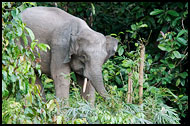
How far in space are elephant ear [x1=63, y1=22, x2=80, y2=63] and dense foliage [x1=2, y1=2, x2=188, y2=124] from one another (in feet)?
1.35

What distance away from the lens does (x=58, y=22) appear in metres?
5.52

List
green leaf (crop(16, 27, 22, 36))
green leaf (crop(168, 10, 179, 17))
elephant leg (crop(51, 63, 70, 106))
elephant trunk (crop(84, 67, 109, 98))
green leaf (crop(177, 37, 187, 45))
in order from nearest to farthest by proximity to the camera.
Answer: green leaf (crop(16, 27, 22, 36)), elephant trunk (crop(84, 67, 109, 98)), elephant leg (crop(51, 63, 70, 106)), green leaf (crop(177, 37, 187, 45)), green leaf (crop(168, 10, 179, 17))

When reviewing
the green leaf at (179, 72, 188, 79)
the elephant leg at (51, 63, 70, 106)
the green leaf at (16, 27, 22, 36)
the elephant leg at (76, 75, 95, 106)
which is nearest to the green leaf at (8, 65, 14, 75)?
the green leaf at (16, 27, 22, 36)

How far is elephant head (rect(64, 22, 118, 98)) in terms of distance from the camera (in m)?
5.09

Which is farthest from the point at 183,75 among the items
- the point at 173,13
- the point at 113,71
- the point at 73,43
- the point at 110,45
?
the point at 73,43

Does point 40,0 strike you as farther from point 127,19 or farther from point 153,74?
point 153,74

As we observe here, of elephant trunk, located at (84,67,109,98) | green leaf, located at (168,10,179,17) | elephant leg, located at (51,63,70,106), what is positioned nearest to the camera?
elephant trunk, located at (84,67,109,98)

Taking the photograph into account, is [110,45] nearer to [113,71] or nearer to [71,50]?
[71,50]

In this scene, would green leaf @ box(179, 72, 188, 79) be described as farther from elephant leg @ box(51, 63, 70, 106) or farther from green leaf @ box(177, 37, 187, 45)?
elephant leg @ box(51, 63, 70, 106)

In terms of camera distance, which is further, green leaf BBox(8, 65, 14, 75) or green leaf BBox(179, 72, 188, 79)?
green leaf BBox(179, 72, 188, 79)

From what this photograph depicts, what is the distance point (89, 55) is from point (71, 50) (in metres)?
0.23

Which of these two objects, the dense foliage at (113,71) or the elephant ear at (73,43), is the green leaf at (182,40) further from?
the elephant ear at (73,43)

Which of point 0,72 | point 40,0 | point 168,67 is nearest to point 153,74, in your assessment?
point 168,67

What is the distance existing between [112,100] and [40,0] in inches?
128
